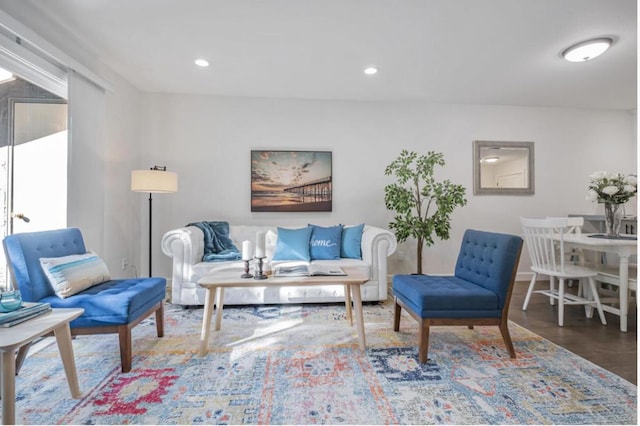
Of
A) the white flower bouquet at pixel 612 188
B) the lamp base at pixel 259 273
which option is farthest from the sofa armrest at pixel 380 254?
the white flower bouquet at pixel 612 188

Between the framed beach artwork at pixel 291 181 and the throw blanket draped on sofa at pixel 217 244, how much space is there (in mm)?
618

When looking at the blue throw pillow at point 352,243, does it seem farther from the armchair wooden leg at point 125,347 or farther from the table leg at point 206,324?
the armchair wooden leg at point 125,347

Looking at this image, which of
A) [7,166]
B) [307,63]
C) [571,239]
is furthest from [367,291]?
[7,166]

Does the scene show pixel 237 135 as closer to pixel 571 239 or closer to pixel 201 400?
pixel 201 400

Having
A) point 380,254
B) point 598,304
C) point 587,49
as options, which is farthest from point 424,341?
point 587,49

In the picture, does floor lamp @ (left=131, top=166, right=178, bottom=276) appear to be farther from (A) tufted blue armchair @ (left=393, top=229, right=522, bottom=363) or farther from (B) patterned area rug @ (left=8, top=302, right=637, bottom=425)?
(A) tufted blue armchair @ (left=393, top=229, right=522, bottom=363)

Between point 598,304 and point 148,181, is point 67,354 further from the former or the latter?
point 598,304

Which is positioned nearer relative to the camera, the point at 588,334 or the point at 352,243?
the point at 588,334

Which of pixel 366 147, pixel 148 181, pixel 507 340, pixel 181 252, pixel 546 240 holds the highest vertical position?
pixel 366 147

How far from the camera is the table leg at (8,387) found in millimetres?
1190

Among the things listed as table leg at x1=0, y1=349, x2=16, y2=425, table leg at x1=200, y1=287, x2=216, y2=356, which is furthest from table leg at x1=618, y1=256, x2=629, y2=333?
table leg at x1=0, y1=349, x2=16, y2=425

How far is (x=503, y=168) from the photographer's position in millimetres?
4445

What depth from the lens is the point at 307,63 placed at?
10.3ft

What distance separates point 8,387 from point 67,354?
0.39 metres
